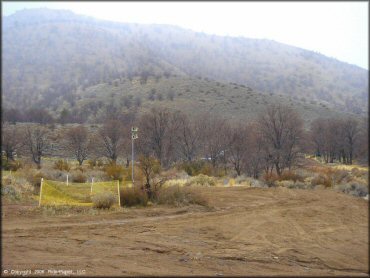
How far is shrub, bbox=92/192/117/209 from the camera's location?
18469 mm

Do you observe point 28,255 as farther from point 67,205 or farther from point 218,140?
point 218,140

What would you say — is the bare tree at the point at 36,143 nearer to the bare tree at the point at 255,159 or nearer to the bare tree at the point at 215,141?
the bare tree at the point at 215,141

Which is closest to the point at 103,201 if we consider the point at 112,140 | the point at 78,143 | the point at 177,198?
the point at 177,198

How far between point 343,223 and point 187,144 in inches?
1297

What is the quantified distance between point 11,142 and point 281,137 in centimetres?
2660

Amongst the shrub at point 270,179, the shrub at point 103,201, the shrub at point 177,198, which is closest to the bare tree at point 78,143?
the shrub at point 270,179

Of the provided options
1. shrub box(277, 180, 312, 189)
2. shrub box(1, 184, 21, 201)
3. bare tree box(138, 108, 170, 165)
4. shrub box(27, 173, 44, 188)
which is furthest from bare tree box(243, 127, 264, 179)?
shrub box(1, 184, 21, 201)

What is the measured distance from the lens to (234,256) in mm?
11102

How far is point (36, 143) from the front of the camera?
49.3 meters

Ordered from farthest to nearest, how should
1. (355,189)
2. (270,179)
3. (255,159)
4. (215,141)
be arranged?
(215,141) → (255,159) → (270,179) → (355,189)

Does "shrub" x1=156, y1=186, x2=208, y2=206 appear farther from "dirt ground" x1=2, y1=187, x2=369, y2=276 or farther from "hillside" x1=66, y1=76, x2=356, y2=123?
"hillside" x1=66, y1=76, x2=356, y2=123

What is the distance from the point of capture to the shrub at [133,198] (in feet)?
65.8

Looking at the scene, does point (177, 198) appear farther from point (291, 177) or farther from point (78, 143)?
point (78, 143)

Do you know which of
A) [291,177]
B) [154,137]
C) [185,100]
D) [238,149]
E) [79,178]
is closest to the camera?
[79,178]
